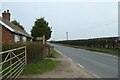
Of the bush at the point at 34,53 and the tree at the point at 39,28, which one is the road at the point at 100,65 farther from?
the tree at the point at 39,28

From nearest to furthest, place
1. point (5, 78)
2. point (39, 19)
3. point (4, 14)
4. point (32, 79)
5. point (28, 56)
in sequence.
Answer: point (5, 78) < point (32, 79) < point (28, 56) < point (4, 14) < point (39, 19)

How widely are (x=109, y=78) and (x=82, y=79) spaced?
138cm

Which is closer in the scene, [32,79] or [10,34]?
[32,79]

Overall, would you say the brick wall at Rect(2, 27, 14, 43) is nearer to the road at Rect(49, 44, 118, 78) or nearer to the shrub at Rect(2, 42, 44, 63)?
the road at Rect(49, 44, 118, 78)

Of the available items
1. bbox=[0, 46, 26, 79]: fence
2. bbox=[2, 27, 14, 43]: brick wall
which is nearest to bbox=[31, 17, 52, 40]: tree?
bbox=[2, 27, 14, 43]: brick wall

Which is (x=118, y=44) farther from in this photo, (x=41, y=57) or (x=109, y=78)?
(x=109, y=78)

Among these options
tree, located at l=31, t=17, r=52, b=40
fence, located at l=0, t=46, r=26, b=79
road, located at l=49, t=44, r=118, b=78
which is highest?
tree, located at l=31, t=17, r=52, b=40

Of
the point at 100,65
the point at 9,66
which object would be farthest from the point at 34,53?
the point at 9,66

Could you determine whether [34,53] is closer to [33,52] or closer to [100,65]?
[33,52]

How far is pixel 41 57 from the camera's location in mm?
21172

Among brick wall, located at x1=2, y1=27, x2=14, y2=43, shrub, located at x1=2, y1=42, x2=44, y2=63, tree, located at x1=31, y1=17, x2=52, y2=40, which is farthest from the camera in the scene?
tree, located at x1=31, y1=17, x2=52, y2=40

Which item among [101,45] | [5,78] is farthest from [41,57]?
[101,45]

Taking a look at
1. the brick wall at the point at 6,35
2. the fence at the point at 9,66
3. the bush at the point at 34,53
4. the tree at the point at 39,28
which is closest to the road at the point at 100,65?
the bush at the point at 34,53

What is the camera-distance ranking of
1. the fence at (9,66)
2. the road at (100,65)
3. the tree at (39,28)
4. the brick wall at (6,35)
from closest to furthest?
the fence at (9,66) < the road at (100,65) < the brick wall at (6,35) < the tree at (39,28)
